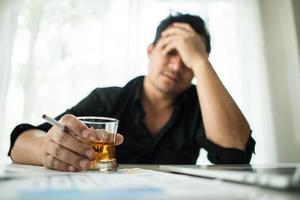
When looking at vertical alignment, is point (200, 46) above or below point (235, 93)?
above

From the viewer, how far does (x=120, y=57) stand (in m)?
1.62

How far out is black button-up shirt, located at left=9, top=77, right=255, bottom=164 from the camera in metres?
0.87

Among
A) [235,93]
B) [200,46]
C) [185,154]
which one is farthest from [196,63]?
[235,93]

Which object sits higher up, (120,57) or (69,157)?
(120,57)

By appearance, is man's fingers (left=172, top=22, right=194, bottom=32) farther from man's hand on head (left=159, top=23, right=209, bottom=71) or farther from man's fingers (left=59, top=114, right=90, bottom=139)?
man's fingers (left=59, top=114, right=90, bottom=139)

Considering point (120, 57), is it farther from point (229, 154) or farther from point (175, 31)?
point (229, 154)

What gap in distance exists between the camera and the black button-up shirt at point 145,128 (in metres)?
0.87

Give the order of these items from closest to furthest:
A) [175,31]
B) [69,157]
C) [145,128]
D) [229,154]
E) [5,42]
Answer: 1. [69,157]
2. [229,154]
3. [145,128]
4. [175,31]
5. [5,42]

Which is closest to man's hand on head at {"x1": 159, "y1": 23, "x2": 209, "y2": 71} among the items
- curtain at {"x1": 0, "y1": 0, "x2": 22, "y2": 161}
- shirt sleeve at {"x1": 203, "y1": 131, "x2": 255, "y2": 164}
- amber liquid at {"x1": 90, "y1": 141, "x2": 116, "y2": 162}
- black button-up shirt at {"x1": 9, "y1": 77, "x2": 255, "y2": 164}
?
black button-up shirt at {"x1": 9, "y1": 77, "x2": 255, "y2": 164}

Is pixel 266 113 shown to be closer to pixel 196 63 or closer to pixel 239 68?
pixel 239 68

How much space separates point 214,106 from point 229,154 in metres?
0.15

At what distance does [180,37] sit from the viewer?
1002mm

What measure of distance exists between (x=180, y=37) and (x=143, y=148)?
43 centimetres

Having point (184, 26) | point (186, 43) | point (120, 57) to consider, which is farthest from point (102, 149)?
point (120, 57)
